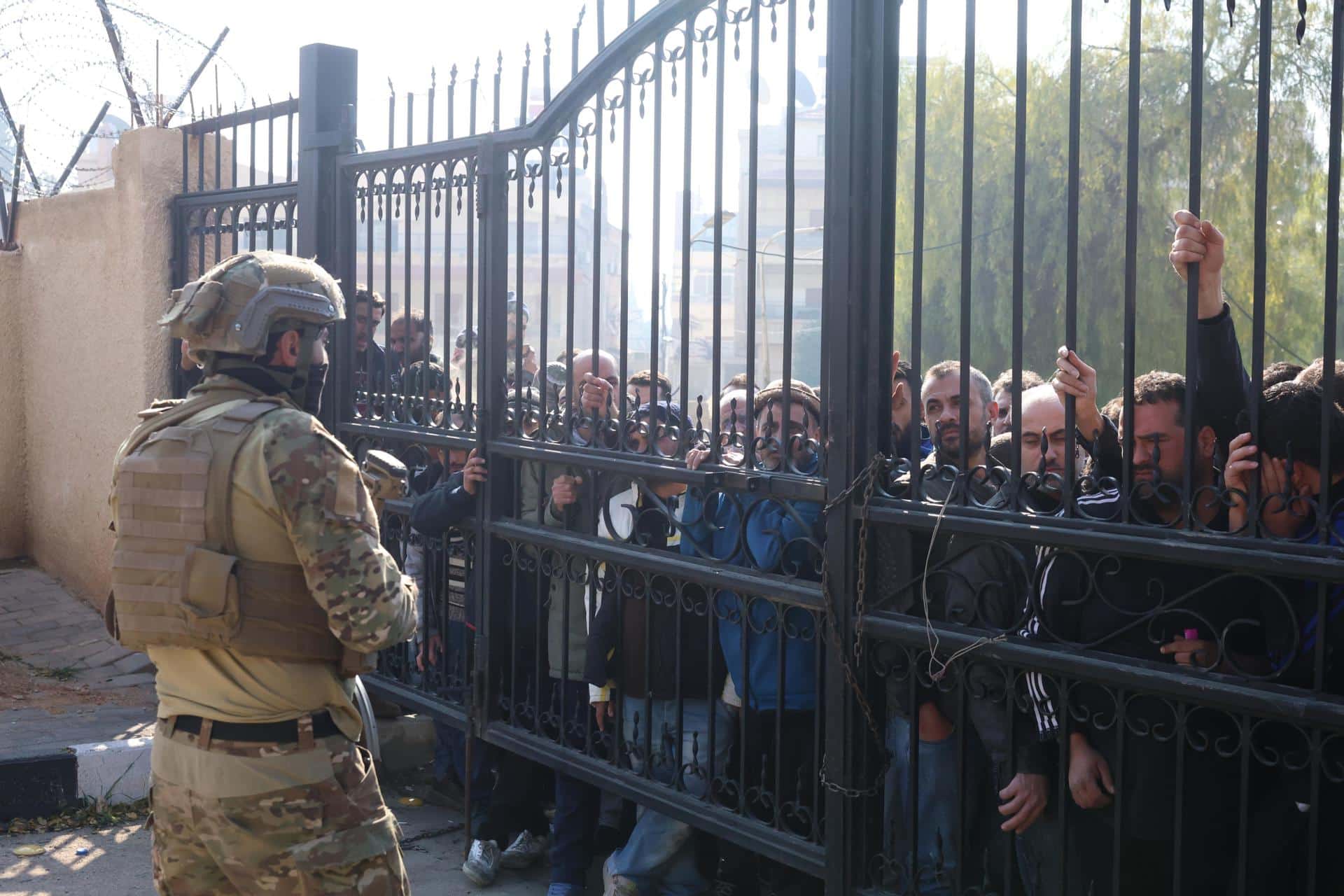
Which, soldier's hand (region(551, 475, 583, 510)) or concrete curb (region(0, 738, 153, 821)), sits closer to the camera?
soldier's hand (region(551, 475, 583, 510))

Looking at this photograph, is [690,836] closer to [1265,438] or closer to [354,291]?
[1265,438]

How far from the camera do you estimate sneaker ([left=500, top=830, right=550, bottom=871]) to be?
15.7ft

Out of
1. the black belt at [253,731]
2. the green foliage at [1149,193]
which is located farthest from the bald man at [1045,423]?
the green foliage at [1149,193]

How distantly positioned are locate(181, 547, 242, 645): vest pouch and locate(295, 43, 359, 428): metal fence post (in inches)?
115

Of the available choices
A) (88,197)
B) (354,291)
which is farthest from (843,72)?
(88,197)

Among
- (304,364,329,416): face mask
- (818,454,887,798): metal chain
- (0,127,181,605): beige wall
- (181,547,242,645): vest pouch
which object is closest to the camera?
(181,547,242,645): vest pouch

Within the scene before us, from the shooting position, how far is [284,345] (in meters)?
3.10

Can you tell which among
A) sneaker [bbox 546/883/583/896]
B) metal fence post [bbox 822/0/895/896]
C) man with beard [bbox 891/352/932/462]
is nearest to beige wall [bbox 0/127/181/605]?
sneaker [bbox 546/883/583/896]

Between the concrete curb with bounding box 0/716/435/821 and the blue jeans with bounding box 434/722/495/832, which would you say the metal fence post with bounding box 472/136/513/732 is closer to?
the blue jeans with bounding box 434/722/495/832

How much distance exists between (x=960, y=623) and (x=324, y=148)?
3844 millimetres

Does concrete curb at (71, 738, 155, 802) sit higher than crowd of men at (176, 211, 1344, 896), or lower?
lower

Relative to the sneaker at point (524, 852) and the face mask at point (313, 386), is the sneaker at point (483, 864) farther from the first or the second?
the face mask at point (313, 386)

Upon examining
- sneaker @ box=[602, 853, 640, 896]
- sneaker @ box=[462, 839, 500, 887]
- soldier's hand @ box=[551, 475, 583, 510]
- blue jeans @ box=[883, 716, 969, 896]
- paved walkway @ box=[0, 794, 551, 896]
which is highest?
soldier's hand @ box=[551, 475, 583, 510]

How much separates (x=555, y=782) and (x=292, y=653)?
2.18m
